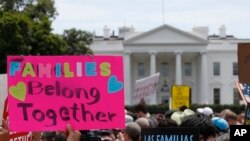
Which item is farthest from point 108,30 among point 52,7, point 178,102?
point 178,102

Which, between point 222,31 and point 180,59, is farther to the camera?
point 222,31

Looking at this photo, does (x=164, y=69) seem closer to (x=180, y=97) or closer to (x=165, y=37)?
(x=165, y=37)

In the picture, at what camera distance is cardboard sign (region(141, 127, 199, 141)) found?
477 cm

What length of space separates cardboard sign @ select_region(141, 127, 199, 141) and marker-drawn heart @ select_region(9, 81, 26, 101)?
0.86m

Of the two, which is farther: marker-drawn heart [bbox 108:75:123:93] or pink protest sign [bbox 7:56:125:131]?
marker-drawn heart [bbox 108:75:123:93]

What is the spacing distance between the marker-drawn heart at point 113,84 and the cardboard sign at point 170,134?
1.15 ft

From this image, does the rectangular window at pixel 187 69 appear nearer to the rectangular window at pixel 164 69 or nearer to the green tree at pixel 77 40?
the rectangular window at pixel 164 69

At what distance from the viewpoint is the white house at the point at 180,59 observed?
7744cm

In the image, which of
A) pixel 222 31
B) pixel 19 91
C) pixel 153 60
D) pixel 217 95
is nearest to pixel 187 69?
pixel 217 95

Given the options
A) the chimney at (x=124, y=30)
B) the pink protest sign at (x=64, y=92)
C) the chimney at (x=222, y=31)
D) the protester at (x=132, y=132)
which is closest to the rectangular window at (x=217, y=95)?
the chimney at (x=222, y=31)

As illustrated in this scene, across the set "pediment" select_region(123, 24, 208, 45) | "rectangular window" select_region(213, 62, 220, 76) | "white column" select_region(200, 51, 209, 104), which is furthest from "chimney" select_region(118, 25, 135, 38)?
"rectangular window" select_region(213, 62, 220, 76)

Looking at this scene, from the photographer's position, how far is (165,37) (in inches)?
3076

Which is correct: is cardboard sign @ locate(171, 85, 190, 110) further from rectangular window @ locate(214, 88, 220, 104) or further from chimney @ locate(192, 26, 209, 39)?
rectangular window @ locate(214, 88, 220, 104)

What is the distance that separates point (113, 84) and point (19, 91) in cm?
63
